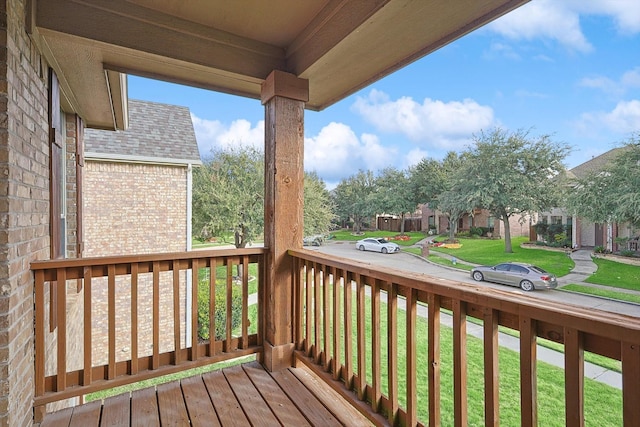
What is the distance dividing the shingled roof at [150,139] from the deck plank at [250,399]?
5222 millimetres

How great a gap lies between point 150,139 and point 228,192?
206 centimetres

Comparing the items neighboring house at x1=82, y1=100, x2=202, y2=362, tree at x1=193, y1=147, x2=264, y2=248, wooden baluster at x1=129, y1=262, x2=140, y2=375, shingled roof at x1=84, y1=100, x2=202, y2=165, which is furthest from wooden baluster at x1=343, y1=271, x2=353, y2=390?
shingled roof at x1=84, y1=100, x2=202, y2=165

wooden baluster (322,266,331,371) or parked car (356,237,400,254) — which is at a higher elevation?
parked car (356,237,400,254)

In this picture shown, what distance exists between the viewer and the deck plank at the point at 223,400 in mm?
1882

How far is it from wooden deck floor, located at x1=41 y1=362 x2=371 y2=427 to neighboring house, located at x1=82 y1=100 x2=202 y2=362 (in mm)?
4705

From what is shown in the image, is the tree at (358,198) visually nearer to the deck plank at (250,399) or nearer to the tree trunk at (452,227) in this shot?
the tree trunk at (452,227)

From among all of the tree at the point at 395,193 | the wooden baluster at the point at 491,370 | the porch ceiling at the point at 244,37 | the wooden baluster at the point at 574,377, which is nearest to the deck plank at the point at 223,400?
the wooden baluster at the point at 491,370

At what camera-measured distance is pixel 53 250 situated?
8.10ft

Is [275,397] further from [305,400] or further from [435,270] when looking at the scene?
[435,270]

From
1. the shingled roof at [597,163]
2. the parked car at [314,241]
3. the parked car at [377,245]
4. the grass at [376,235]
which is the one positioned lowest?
the parked car at [314,241]

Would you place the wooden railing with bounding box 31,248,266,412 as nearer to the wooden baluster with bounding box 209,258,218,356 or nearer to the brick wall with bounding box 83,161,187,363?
the wooden baluster with bounding box 209,258,218,356

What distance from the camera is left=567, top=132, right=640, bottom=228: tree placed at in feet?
3.27

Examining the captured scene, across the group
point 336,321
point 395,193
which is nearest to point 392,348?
→ point 336,321

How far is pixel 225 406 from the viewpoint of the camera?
2.00 metres
